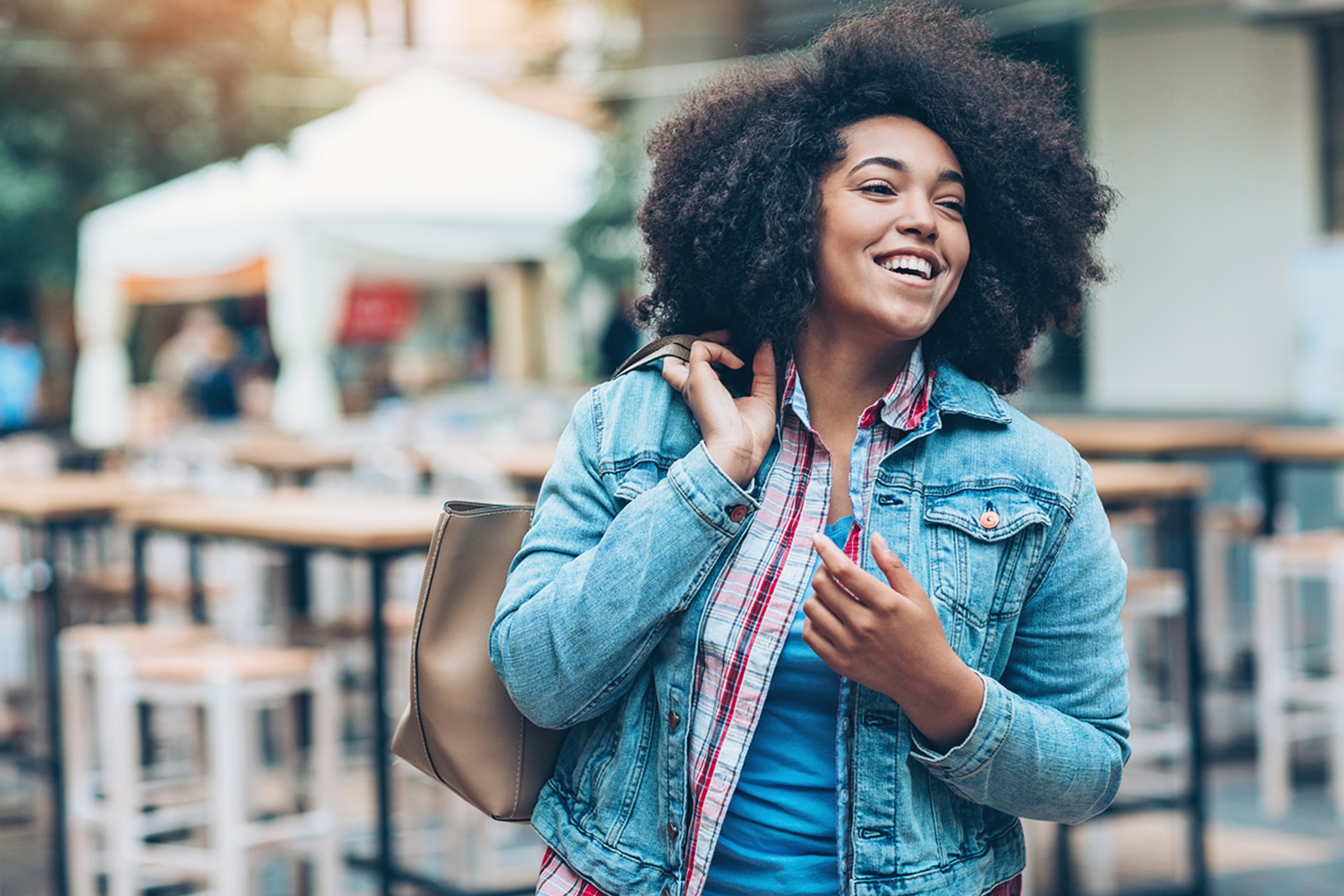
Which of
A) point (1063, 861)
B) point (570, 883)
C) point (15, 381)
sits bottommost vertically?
point (1063, 861)

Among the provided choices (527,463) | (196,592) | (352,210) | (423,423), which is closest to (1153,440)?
(527,463)

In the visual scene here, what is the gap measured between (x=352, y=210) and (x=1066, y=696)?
8976 millimetres

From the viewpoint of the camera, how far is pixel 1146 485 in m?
4.36

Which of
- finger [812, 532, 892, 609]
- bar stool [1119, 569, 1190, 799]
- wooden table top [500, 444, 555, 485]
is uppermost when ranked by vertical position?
wooden table top [500, 444, 555, 485]

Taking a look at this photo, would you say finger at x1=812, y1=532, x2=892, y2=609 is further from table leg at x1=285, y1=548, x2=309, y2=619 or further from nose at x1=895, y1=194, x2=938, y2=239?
table leg at x1=285, y1=548, x2=309, y2=619

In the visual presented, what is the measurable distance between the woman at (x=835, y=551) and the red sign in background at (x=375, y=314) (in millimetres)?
20976

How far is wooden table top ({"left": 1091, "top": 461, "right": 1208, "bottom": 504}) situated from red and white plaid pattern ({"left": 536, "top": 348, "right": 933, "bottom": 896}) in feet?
8.71

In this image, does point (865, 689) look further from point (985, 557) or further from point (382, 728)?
point (382, 728)

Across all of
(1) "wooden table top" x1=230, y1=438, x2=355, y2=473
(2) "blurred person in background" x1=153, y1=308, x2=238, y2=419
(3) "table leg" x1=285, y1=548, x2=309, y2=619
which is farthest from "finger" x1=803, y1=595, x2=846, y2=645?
(2) "blurred person in background" x1=153, y1=308, x2=238, y2=419

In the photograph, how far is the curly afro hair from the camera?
5.59ft

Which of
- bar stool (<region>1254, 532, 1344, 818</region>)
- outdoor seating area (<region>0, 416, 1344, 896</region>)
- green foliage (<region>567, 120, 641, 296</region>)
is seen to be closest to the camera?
outdoor seating area (<region>0, 416, 1344, 896</region>)

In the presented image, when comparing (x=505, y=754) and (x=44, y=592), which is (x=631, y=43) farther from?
(x=505, y=754)

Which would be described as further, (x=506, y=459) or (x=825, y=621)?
(x=506, y=459)

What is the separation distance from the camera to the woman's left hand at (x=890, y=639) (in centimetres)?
145
